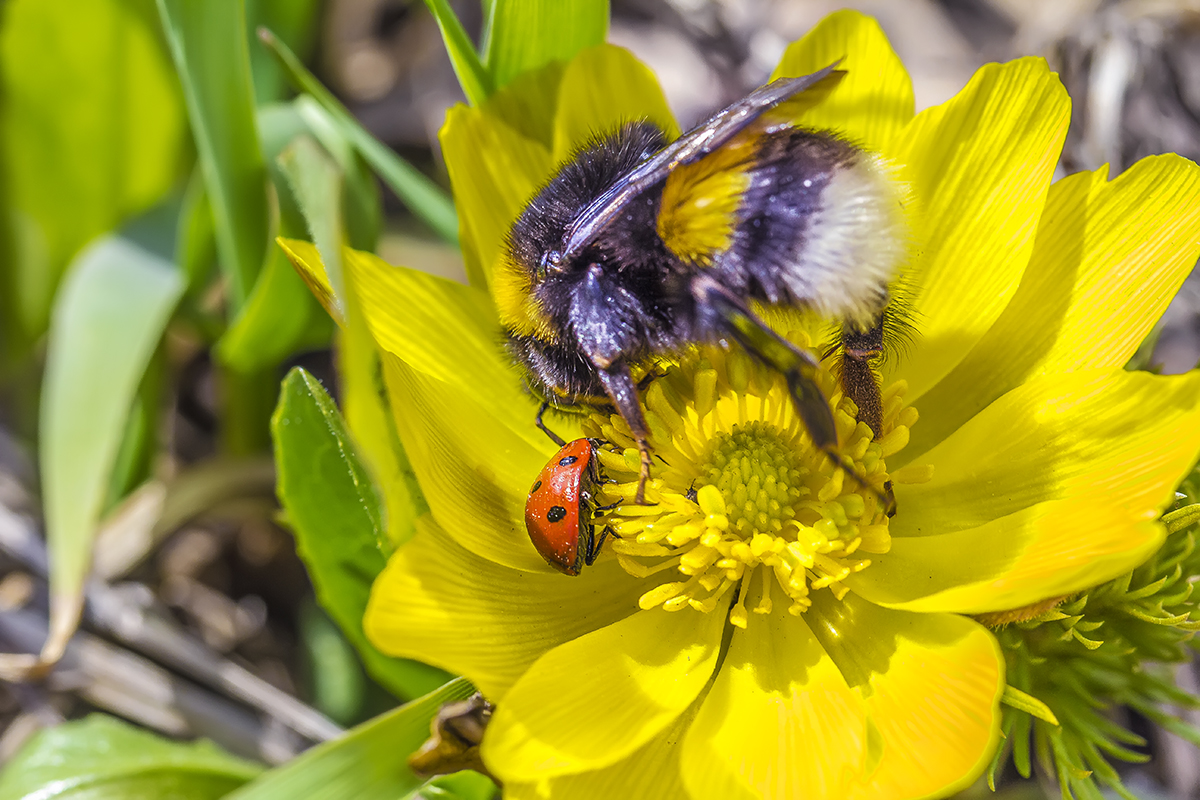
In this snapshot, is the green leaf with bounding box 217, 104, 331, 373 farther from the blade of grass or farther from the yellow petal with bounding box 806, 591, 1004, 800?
the yellow petal with bounding box 806, 591, 1004, 800

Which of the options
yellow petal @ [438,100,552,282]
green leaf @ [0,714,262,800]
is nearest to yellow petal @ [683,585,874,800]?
yellow petal @ [438,100,552,282]

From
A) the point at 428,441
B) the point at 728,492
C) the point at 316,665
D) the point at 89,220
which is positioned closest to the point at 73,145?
the point at 89,220

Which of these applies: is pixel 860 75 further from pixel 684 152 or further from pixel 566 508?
pixel 566 508

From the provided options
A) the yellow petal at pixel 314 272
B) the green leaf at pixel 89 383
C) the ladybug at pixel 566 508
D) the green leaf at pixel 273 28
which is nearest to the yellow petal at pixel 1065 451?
the ladybug at pixel 566 508

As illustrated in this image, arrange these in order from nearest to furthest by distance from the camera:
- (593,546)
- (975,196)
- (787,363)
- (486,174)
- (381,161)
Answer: (787,363) → (593,546) → (975,196) → (486,174) → (381,161)

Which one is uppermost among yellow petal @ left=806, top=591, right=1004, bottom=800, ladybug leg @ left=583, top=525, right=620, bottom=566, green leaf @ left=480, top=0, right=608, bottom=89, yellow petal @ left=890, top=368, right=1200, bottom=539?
green leaf @ left=480, top=0, right=608, bottom=89

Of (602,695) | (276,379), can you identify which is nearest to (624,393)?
(602,695)
